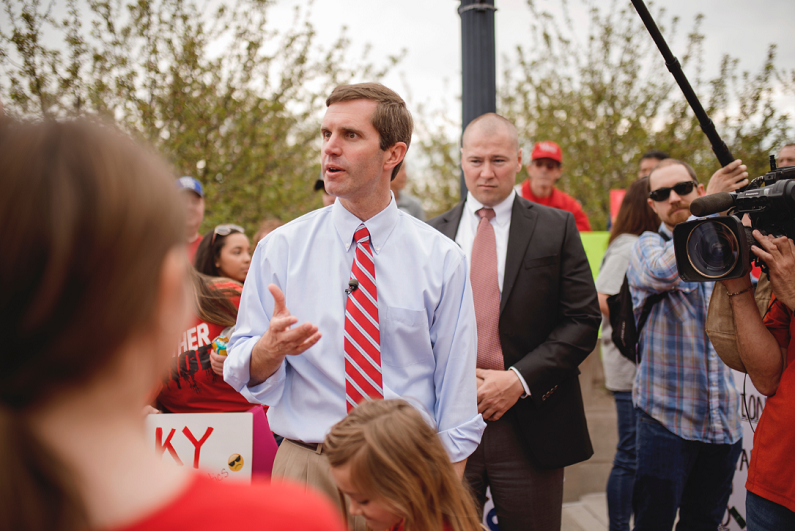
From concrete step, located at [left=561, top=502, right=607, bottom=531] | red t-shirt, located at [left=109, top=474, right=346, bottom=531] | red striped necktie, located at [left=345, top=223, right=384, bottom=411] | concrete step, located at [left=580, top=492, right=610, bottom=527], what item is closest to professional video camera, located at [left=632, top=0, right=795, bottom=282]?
red striped necktie, located at [left=345, top=223, right=384, bottom=411]

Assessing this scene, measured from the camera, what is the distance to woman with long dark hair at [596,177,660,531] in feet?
11.9

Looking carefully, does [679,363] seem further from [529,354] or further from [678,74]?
[678,74]

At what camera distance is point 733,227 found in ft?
6.68

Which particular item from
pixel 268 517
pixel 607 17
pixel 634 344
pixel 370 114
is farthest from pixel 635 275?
pixel 607 17

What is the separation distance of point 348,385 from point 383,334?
0.71ft

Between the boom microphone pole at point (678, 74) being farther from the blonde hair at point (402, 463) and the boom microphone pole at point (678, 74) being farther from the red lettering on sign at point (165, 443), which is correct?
the red lettering on sign at point (165, 443)

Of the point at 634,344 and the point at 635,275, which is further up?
the point at 635,275

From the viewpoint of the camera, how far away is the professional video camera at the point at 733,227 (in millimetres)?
1984

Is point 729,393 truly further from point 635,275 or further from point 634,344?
point 635,275

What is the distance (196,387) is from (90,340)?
228cm

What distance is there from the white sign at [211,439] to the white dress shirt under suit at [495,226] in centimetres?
135

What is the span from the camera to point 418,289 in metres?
2.02

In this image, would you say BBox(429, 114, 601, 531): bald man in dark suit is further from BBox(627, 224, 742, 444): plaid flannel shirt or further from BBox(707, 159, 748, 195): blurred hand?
BBox(707, 159, 748, 195): blurred hand

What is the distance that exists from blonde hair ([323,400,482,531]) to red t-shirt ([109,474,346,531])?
922 mm
